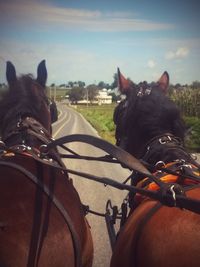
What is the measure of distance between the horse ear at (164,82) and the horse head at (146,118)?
0.14 feet

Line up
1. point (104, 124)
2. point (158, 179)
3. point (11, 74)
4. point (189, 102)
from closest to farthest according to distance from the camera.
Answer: point (158, 179), point (11, 74), point (189, 102), point (104, 124)

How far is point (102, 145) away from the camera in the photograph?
2363mm

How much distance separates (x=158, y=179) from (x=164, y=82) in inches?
89.0

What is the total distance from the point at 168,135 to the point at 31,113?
1270 millimetres

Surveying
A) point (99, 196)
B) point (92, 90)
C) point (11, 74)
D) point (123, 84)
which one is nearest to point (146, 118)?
point (123, 84)

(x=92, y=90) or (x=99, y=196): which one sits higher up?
(x=92, y=90)

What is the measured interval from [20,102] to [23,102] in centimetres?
3

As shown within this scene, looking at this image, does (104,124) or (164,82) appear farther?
(104,124)

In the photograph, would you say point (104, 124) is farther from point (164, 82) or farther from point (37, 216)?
point (37, 216)

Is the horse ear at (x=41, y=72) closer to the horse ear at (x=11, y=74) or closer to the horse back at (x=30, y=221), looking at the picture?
the horse ear at (x=11, y=74)

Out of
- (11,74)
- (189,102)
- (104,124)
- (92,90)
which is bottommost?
(104,124)

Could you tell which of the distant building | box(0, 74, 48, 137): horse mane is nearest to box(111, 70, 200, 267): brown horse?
box(0, 74, 48, 137): horse mane

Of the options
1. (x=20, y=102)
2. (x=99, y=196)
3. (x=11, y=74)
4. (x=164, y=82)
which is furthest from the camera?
(x=99, y=196)

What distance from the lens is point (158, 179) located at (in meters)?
2.21
